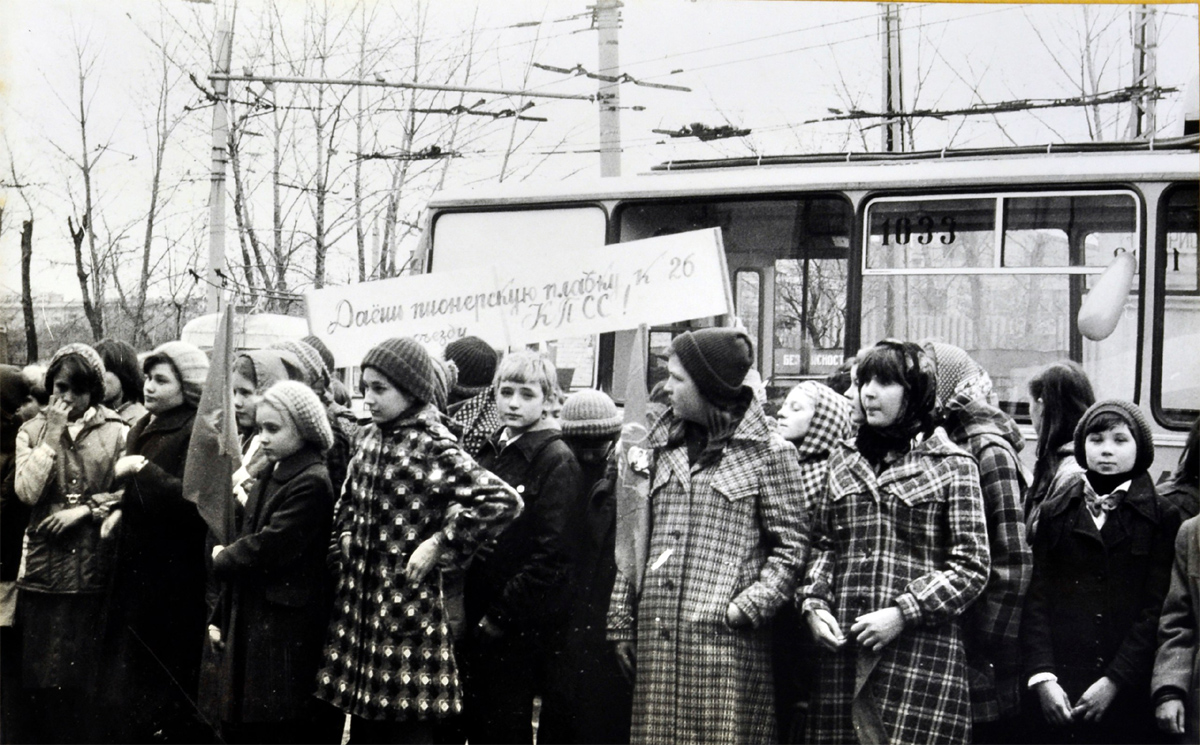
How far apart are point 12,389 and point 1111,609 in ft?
14.8

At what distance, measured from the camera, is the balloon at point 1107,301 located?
551 cm

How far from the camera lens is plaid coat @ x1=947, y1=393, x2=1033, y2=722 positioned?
380cm

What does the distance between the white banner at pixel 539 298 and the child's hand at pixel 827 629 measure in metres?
1.28

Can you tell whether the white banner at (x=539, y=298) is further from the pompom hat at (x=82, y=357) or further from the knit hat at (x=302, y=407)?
the pompom hat at (x=82, y=357)

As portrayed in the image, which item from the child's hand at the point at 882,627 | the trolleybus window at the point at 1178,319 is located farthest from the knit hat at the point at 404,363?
the trolleybus window at the point at 1178,319

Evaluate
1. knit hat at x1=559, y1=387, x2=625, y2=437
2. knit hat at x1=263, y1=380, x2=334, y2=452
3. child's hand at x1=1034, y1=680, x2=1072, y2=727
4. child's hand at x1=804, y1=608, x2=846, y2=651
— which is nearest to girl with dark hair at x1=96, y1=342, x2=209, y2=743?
knit hat at x1=263, y1=380, x2=334, y2=452

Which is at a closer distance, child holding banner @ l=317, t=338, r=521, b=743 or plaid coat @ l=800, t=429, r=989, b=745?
plaid coat @ l=800, t=429, r=989, b=745

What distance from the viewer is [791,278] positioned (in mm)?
6473

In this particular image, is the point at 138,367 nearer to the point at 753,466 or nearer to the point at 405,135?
the point at 405,135

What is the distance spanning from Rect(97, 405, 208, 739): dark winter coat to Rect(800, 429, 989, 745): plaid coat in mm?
2419

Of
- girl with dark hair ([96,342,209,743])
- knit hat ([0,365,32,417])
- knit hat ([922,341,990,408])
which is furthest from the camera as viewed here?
knit hat ([0,365,32,417])

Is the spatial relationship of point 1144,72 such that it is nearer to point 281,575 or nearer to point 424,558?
point 424,558

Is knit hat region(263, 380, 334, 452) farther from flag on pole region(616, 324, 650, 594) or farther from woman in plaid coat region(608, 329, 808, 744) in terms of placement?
woman in plaid coat region(608, 329, 808, 744)

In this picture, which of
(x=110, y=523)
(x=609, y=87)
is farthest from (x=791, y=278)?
(x=110, y=523)
